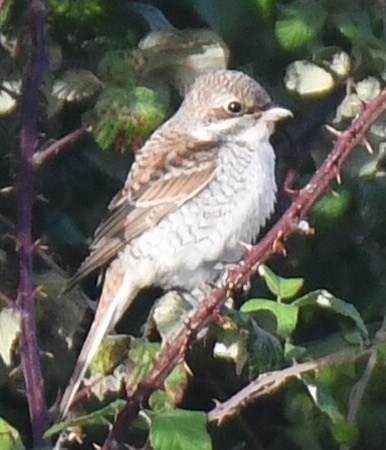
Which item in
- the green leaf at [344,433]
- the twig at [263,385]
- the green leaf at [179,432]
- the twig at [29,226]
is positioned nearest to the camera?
the green leaf at [179,432]

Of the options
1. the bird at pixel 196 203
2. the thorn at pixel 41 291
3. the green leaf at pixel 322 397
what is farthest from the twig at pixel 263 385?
the bird at pixel 196 203

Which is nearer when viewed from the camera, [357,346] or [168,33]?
[357,346]

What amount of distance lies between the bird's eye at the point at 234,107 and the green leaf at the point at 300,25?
0.69 ft

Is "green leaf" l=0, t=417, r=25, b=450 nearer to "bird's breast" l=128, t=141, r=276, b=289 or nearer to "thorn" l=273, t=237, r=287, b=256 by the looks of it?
"thorn" l=273, t=237, r=287, b=256

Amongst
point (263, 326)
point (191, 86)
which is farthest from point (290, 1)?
point (263, 326)

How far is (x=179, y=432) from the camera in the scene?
7.88 ft

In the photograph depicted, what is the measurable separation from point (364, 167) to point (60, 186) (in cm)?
72

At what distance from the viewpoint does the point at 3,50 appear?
10.9 ft

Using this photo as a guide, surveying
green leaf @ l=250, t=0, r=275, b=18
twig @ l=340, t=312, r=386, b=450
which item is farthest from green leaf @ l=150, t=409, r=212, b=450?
green leaf @ l=250, t=0, r=275, b=18

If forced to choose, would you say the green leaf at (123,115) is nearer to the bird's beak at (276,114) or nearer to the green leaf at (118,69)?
the green leaf at (118,69)

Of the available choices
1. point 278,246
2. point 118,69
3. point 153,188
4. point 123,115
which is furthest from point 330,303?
point 153,188

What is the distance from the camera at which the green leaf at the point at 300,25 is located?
10.7 feet

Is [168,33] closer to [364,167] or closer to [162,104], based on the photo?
[162,104]

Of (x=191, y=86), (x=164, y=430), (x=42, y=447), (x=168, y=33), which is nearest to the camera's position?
(x=164, y=430)
